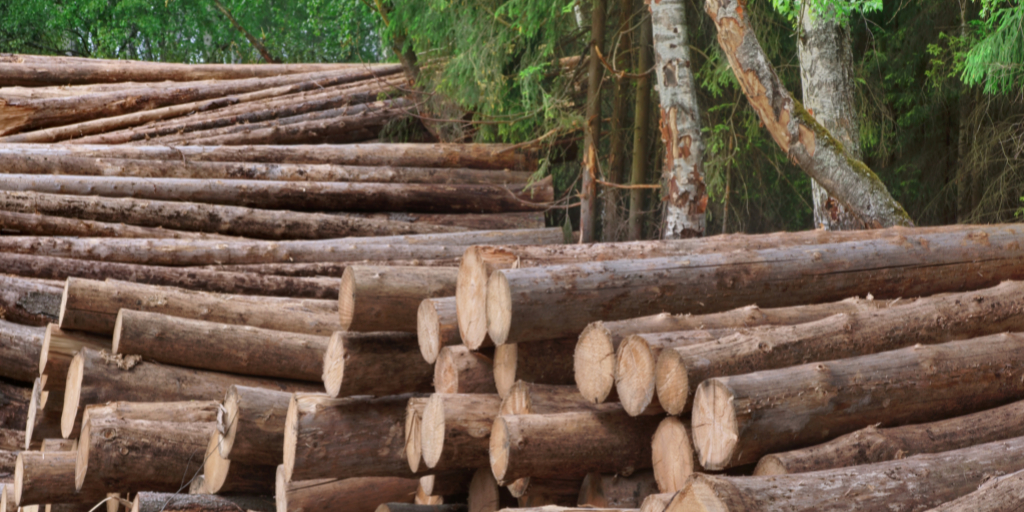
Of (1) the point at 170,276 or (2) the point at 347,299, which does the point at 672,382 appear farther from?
(1) the point at 170,276

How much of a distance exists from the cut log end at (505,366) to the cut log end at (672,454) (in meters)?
0.76

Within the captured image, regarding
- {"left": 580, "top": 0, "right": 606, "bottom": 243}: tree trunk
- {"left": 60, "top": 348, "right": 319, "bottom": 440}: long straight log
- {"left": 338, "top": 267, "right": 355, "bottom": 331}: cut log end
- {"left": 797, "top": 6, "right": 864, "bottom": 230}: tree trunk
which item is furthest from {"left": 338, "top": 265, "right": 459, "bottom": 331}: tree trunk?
{"left": 580, "top": 0, "right": 606, "bottom": 243}: tree trunk

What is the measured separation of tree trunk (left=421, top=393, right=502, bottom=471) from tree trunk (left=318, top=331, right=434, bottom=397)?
0.44m

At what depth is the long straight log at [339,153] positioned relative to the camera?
9.24 metres

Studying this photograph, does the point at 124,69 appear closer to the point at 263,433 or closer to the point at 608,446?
the point at 263,433

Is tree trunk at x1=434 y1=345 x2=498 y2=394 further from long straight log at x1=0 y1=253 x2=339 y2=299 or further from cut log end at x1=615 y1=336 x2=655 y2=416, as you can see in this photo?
long straight log at x1=0 y1=253 x2=339 y2=299

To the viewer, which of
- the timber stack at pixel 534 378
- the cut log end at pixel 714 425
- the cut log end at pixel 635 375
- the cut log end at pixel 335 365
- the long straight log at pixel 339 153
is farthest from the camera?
the long straight log at pixel 339 153

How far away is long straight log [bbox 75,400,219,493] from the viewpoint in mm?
4430

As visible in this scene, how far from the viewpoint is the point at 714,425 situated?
3023mm

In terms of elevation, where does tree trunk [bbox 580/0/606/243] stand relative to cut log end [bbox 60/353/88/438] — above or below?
above

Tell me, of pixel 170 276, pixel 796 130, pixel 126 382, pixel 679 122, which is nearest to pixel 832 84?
pixel 796 130

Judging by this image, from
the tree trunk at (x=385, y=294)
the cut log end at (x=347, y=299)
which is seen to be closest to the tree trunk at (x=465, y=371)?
the tree trunk at (x=385, y=294)

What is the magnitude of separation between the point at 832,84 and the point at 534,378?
4867 millimetres

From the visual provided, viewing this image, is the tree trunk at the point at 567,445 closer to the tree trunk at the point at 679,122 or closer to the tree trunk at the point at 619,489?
the tree trunk at the point at 619,489
